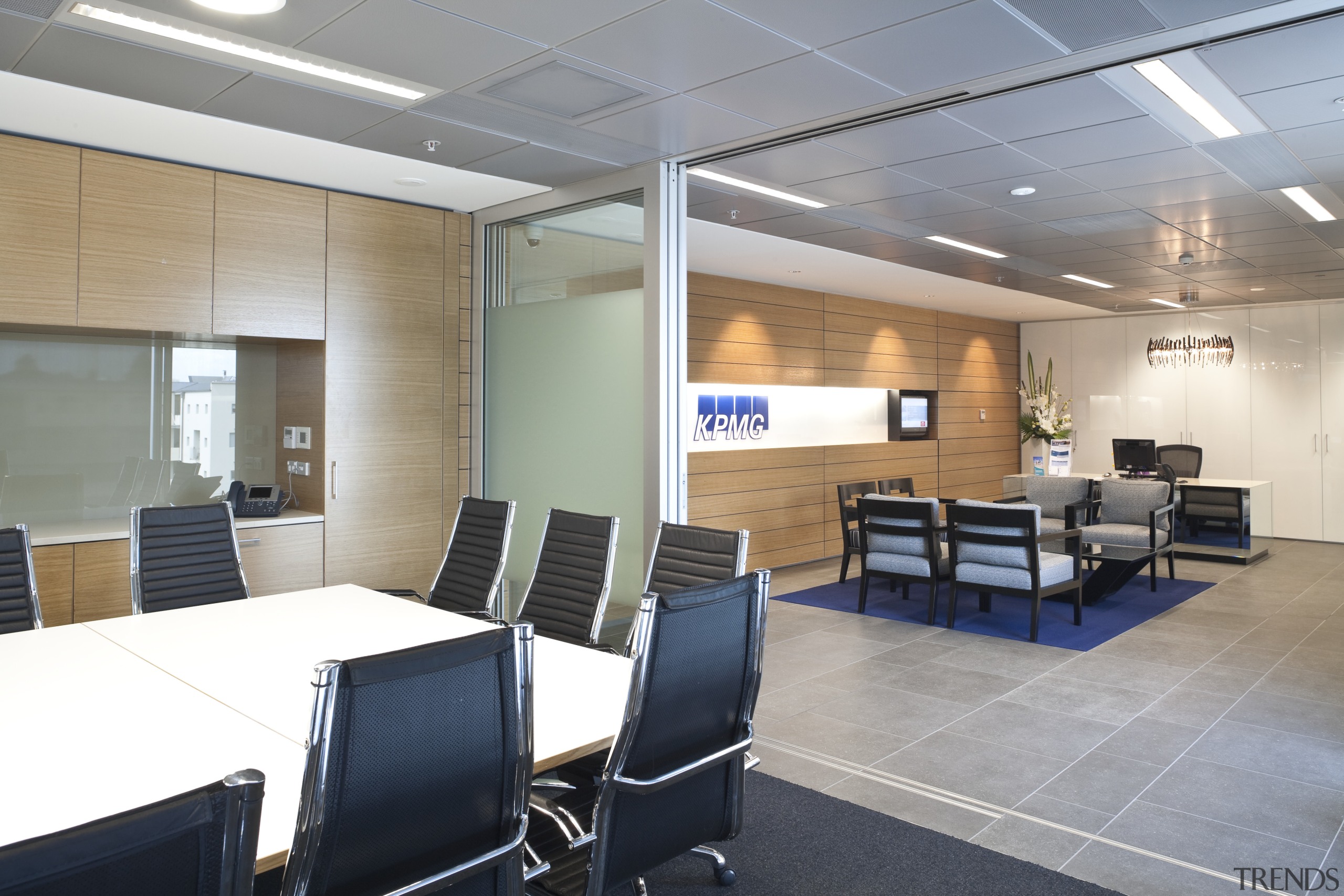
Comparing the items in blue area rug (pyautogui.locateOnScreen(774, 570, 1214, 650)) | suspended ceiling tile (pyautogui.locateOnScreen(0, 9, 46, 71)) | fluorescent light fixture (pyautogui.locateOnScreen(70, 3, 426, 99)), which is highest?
fluorescent light fixture (pyautogui.locateOnScreen(70, 3, 426, 99))

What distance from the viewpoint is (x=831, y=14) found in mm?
3072

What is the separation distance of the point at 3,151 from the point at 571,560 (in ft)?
11.5

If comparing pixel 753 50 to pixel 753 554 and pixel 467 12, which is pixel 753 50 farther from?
pixel 753 554

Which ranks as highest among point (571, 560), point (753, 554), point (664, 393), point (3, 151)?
point (3, 151)

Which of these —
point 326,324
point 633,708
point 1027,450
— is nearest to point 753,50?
point 633,708

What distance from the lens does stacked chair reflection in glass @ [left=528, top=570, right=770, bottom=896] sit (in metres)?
1.98

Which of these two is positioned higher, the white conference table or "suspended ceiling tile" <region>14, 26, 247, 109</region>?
"suspended ceiling tile" <region>14, 26, 247, 109</region>

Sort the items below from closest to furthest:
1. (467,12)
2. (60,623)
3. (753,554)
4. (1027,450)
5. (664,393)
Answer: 1. (467,12)
2. (60,623)
3. (664,393)
4. (753,554)
5. (1027,450)

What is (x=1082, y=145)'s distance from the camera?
184 inches

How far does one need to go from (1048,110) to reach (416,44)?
9.33 feet

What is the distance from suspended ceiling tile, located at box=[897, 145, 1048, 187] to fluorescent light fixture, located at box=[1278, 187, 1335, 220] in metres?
1.86

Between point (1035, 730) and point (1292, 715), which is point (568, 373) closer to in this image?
point (1035, 730)

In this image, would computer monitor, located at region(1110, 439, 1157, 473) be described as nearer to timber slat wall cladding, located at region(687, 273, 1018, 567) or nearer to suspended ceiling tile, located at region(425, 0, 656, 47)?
timber slat wall cladding, located at region(687, 273, 1018, 567)

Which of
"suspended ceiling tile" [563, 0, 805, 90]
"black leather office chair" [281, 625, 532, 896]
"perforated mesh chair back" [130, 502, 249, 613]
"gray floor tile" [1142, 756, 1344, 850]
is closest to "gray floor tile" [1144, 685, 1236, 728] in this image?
"gray floor tile" [1142, 756, 1344, 850]
